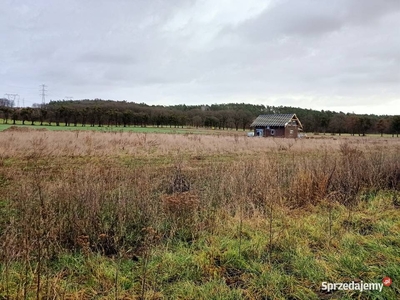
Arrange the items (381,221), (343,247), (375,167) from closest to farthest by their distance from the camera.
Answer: (343,247), (381,221), (375,167)

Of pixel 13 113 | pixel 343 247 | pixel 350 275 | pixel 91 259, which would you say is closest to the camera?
pixel 350 275

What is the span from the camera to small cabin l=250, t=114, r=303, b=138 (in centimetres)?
4872

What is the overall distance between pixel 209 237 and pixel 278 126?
157 ft

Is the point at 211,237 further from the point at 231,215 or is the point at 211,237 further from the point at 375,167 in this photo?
the point at 375,167

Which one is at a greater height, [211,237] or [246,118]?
[246,118]

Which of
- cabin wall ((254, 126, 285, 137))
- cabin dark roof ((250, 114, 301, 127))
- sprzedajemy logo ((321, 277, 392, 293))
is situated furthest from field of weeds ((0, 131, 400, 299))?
cabin dark roof ((250, 114, 301, 127))

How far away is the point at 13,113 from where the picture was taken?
70812mm

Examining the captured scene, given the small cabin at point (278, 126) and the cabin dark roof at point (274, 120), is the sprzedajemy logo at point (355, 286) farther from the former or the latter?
the cabin dark roof at point (274, 120)

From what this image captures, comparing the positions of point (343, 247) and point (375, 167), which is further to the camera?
point (375, 167)

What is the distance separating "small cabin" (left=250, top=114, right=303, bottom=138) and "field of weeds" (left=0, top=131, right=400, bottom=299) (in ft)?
139

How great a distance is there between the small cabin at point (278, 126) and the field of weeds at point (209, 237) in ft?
139

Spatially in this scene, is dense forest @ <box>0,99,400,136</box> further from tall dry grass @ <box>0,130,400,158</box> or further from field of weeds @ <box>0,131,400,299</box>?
field of weeds @ <box>0,131,400,299</box>

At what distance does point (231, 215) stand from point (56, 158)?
37.7ft

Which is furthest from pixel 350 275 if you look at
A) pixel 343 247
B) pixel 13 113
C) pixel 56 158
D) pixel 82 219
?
pixel 13 113
